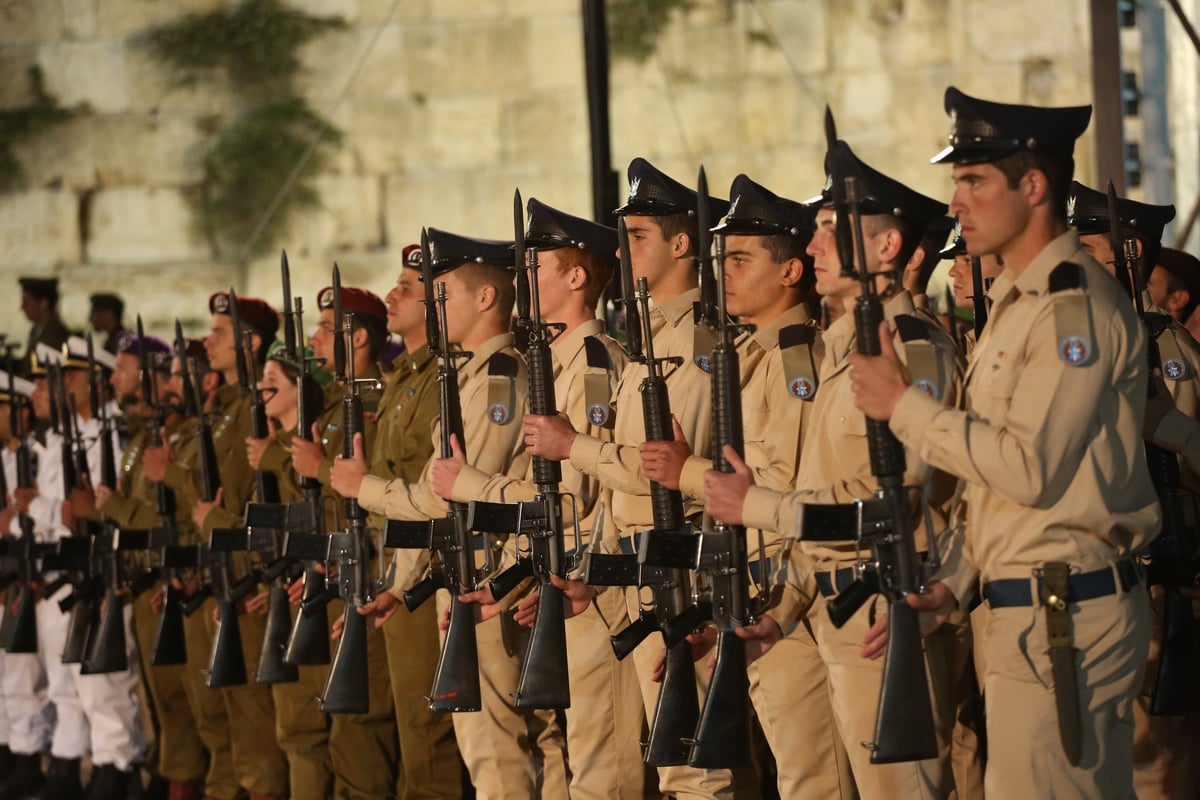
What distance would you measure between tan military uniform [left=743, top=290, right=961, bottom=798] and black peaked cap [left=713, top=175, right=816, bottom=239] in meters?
0.63

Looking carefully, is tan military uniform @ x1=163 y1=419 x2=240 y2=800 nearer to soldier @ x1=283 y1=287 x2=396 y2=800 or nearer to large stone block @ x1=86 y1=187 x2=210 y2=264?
soldier @ x1=283 y1=287 x2=396 y2=800

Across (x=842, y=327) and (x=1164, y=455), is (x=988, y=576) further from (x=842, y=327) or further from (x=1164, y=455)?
(x=1164, y=455)

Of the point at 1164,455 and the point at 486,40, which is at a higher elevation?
the point at 486,40

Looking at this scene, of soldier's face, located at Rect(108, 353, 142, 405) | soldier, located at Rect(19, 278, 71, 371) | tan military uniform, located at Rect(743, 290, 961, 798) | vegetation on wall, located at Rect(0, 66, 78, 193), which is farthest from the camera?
vegetation on wall, located at Rect(0, 66, 78, 193)

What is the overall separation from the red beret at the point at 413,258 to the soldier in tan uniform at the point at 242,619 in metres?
0.98

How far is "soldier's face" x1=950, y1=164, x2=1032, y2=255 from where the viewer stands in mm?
4363

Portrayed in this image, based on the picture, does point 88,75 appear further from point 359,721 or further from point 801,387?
point 801,387

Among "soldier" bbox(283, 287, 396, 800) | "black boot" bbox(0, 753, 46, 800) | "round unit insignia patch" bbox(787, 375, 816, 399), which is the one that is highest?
"round unit insignia patch" bbox(787, 375, 816, 399)

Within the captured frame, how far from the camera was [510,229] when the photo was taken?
14648 millimetres

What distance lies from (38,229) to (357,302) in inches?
329

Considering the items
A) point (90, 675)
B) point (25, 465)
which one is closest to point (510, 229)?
point (25, 465)

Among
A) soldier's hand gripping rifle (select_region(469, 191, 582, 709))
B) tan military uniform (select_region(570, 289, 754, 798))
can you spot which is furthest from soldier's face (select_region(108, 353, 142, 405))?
tan military uniform (select_region(570, 289, 754, 798))

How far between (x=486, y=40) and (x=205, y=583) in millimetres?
7069

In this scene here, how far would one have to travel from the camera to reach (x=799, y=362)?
5.25 m
